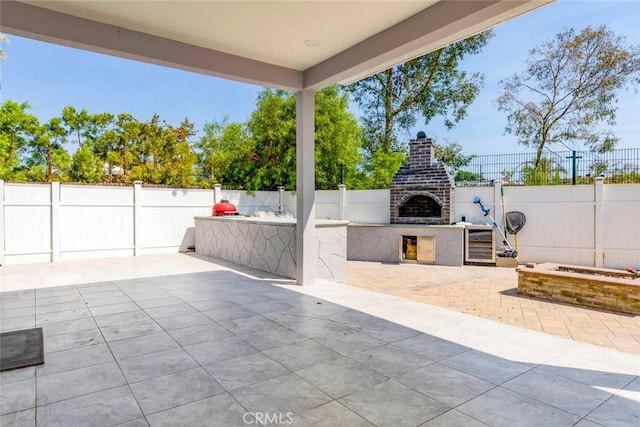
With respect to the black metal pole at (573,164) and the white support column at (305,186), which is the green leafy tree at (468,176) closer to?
the black metal pole at (573,164)

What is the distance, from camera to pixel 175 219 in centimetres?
953

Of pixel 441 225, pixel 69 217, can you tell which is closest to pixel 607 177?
pixel 441 225

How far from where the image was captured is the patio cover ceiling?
326cm

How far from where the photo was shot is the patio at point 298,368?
6.81ft

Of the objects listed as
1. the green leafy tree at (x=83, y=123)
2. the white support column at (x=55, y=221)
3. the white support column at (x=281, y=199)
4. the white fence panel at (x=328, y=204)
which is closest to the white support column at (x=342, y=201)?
the white fence panel at (x=328, y=204)

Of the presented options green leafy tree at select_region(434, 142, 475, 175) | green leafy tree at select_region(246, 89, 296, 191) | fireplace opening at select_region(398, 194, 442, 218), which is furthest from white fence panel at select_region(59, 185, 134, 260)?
green leafy tree at select_region(434, 142, 475, 175)

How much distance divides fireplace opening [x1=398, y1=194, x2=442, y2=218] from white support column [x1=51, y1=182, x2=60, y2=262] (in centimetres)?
781

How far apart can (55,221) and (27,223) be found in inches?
18.2

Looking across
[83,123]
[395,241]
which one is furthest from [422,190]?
[83,123]

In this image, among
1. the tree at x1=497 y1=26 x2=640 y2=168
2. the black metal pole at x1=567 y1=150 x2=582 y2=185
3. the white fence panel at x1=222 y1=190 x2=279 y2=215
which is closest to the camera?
the black metal pole at x1=567 y1=150 x2=582 y2=185

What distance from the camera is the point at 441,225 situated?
880 centimetres

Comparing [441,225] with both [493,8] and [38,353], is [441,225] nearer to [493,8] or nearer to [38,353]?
[493,8]

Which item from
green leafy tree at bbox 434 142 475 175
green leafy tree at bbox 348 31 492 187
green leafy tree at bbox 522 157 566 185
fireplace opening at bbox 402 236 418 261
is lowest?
fireplace opening at bbox 402 236 418 261

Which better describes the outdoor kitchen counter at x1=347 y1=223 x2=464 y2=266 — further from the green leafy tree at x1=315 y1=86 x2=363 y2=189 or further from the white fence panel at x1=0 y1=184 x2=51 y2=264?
the white fence panel at x1=0 y1=184 x2=51 y2=264
